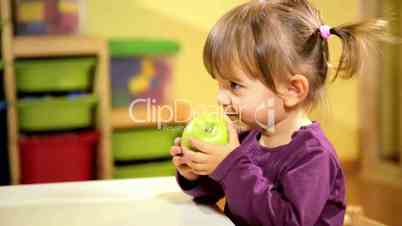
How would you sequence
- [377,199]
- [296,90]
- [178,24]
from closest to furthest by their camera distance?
1. [296,90]
2. [377,199]
3. [178,24]

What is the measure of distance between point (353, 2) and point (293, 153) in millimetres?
1958

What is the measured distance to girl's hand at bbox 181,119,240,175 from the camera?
732 mm

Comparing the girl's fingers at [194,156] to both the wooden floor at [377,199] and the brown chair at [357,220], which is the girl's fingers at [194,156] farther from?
the wooden floor at [377,199]

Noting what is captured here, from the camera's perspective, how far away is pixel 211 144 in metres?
0.73

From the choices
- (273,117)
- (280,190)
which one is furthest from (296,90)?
(280,190)

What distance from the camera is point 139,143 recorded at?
223 centimetres

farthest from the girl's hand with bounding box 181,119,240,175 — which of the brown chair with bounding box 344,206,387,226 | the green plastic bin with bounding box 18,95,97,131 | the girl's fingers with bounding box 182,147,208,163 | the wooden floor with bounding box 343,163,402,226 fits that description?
the wooden floor with bounding box 343,163,402,226

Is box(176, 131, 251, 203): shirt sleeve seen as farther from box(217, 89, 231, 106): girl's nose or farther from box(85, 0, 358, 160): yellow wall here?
box(85, 0, 358, 160): yellow wall

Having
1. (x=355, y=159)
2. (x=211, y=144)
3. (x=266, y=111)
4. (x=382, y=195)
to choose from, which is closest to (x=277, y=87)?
(x=266, y=111)

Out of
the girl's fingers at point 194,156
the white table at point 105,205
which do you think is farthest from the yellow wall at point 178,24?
the girl's fingers at point 194,156

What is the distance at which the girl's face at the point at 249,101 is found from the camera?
2.65 ft

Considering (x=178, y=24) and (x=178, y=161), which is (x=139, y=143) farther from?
(x=178, y=161)

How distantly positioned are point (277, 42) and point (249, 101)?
3.6 inches

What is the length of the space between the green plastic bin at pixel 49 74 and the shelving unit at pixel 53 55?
0.03 metres
